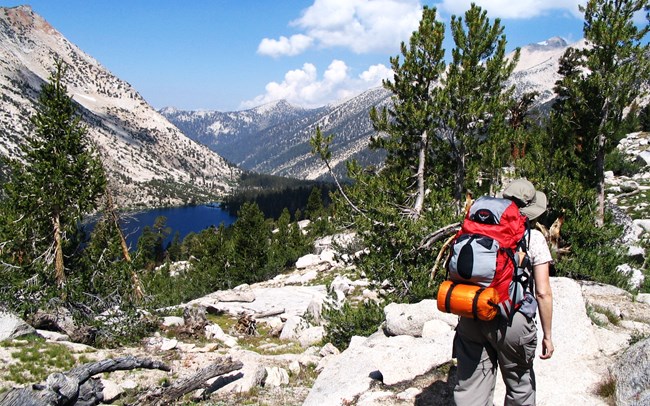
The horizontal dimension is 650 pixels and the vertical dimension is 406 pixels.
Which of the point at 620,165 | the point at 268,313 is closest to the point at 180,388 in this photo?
the point at 268,313

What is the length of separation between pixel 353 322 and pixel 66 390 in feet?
26.5

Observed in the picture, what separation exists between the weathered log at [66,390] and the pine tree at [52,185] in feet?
28.8

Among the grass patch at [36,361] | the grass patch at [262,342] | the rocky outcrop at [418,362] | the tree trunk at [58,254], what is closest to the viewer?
the rocky outcrop at [418,362]

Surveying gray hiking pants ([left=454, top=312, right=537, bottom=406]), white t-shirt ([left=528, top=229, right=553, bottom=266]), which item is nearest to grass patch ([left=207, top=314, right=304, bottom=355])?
gray hiking pants ([left=454, top=312, right=537, bottom=406])

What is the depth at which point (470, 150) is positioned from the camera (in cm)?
1505

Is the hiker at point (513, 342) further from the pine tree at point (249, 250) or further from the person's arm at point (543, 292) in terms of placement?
the pine tree at point (249, 250)

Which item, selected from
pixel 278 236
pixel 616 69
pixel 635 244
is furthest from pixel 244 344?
pixel 278 236

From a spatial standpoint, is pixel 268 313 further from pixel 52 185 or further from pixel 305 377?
pixel 305 377

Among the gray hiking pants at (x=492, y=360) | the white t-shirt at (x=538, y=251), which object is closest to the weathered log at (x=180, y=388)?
the gray hiking pants at (x=492, y=360)

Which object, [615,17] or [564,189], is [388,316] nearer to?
[564,189]

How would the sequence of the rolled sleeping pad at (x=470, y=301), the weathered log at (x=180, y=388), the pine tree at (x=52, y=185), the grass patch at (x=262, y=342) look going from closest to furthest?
1. the rolled sleeping pad at (x=470, y=301)
2. the weathered log at (x=180, y=388)
3. the pine tree at (x=52, y=185)
4. the grass patch at (x=262, y=342)

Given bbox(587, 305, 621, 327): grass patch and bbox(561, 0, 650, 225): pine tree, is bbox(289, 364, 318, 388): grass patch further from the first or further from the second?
bbox(561, 0, 650, 225): pine tree

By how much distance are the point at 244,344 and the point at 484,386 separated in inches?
656

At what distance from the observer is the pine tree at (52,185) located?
16.8 metres
